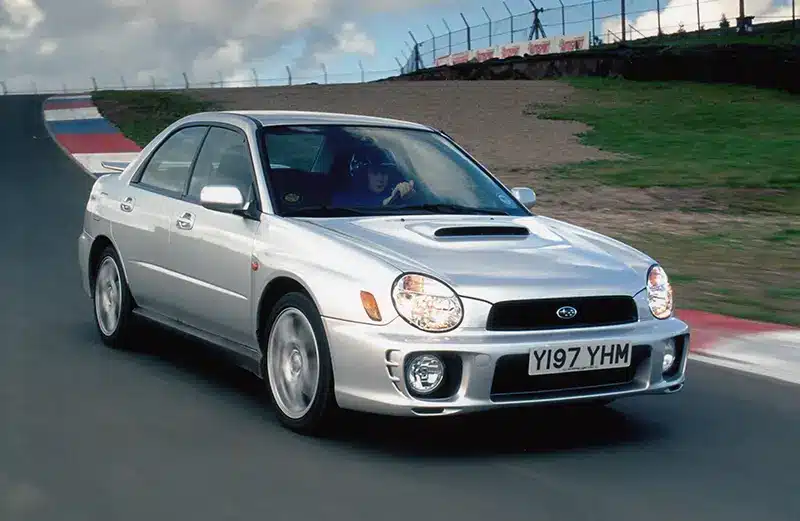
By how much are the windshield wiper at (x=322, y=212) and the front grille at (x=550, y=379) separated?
1.36m

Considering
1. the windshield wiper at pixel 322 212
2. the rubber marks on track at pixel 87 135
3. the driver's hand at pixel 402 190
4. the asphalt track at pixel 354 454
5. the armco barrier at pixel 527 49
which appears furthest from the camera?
the armco barrier at pixel 527 49

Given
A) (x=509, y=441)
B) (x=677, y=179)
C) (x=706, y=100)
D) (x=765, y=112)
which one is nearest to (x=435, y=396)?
(x=509, y=441)

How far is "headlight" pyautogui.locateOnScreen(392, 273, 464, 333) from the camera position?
18.0 ft

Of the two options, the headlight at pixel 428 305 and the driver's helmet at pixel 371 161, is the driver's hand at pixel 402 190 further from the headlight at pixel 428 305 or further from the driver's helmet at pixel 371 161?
the headlight at pixel 428 305

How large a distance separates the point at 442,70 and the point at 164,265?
49490 mm

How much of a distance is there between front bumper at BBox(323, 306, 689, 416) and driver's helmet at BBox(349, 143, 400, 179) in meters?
1.39

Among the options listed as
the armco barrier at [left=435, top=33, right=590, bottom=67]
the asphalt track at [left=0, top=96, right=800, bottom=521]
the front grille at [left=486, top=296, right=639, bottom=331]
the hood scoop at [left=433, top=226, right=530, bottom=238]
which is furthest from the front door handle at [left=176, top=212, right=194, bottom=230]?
the armco barrier at [left=435, top=33, right=590, bottom=67]

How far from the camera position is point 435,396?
Result: 217 inches

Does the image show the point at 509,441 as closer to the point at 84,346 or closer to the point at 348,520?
the point at 348,520

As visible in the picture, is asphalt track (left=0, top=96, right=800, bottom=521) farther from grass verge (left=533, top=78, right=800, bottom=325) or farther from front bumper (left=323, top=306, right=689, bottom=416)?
grass verge (left=533, top=78, right=800, bottom=325)

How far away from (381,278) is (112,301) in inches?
123

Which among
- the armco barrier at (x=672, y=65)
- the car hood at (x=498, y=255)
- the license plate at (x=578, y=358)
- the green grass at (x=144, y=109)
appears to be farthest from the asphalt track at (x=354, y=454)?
the armco barrier at (x=672, y=65)

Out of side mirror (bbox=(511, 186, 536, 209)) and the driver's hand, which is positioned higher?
the driver's hand

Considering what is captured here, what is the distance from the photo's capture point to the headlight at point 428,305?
548cm
